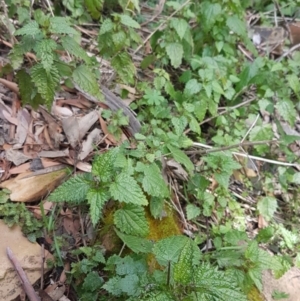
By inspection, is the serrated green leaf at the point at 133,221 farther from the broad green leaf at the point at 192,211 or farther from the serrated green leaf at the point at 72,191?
the broad green leaf at the point at 192,211

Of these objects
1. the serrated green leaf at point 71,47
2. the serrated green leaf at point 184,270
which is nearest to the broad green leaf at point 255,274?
the serrated green leaf at point 184,270

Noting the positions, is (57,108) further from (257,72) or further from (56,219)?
(257,72)

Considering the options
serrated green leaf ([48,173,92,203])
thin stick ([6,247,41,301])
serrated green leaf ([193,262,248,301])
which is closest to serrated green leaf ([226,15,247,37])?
serrated green leaf ([48,173,92,203])

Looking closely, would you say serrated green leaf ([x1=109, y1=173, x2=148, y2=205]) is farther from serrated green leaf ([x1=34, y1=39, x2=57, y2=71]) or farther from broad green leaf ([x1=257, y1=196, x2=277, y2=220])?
broad green leaf ([x1=257, y1=196, x2=277, y2=220])

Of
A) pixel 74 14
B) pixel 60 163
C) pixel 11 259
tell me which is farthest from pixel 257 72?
pixel 11 259

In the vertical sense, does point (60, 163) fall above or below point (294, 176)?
above

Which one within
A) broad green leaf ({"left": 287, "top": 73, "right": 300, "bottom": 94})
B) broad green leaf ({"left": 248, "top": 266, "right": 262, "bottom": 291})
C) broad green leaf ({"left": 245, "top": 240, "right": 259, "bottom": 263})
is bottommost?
broad green leaf ({"left": 248, "top": 266, "right": 262, "bottom": 291})
